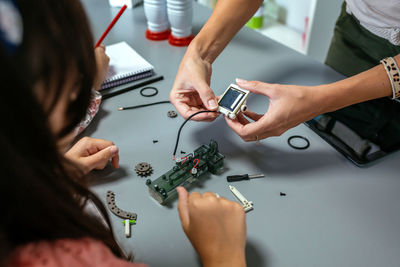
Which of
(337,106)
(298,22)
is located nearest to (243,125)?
(337,106)

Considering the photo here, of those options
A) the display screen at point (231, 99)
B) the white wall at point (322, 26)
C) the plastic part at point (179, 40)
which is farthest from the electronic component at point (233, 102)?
the white wall at point (322, 26)

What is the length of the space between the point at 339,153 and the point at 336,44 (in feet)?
2.05

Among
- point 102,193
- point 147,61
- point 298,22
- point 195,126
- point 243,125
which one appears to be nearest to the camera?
point 102,193

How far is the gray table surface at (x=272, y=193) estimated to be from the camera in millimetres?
647

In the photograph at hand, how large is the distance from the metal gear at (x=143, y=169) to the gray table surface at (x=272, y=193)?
1cm

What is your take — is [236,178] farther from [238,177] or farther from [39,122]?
[39,122]

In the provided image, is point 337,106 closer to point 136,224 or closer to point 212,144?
point 212,144

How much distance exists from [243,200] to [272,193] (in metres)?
0.08

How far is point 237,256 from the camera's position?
1.94ft

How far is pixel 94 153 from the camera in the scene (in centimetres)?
80

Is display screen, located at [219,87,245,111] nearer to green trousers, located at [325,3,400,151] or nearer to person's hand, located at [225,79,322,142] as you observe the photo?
person's hand, located at [225,79,322,142]

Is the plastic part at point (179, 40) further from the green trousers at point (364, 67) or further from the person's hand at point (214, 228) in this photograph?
the person's hand at point (214, 228)

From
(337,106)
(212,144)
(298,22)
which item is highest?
(337,106)

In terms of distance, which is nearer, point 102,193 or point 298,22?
point 102,193
